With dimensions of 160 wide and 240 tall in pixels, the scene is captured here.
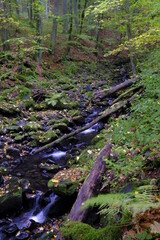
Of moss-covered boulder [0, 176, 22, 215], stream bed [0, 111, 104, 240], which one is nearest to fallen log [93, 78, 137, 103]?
stream bed [0, 111, 104, 240]

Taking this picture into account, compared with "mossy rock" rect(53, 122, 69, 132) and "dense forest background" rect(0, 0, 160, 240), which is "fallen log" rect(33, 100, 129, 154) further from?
"mossy rock" rect(53, 122, 69, 132)

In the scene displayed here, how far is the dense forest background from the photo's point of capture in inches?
117

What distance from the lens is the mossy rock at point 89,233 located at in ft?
8.01

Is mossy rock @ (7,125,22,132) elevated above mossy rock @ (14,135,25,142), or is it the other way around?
mossy rock @ (7,125,22,132)

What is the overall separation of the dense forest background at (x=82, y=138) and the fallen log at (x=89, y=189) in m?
0.02

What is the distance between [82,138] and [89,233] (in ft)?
23.4

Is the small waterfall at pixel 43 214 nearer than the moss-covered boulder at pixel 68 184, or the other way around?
the small waterfall at pixel 43 214

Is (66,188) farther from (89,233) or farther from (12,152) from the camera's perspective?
(12,152)

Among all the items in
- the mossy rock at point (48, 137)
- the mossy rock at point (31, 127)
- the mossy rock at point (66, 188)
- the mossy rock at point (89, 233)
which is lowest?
the mossy rock at point (48, 137)

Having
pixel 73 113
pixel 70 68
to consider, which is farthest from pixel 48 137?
pixel 70 68

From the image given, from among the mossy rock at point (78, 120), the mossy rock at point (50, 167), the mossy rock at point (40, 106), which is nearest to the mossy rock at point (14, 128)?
the mossy rock at point (40, 106)

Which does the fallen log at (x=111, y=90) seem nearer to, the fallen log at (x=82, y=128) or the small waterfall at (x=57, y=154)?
the fallen log at (x=82, y=128)

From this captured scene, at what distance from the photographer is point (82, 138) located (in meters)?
9.84

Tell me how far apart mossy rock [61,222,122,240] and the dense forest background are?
0.01m
